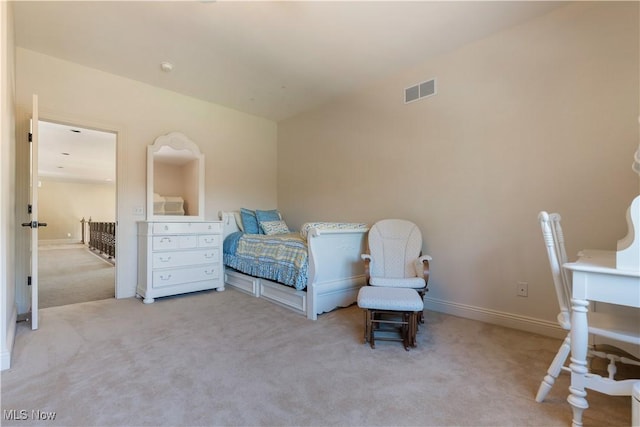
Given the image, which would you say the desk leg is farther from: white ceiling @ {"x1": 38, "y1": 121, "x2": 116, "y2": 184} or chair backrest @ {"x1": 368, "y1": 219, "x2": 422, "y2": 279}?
white ceiling @ {"x1": 38, "y1": 121, "x2": 116, "y2": 184}

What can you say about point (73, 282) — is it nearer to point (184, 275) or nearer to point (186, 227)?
point (184, 275)

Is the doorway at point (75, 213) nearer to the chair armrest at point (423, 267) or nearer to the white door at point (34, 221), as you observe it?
the white door at point (34, 221)

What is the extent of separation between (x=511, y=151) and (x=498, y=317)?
4.97 feet

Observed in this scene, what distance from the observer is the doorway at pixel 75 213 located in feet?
13.0

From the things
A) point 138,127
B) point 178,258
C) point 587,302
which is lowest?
point 178,258

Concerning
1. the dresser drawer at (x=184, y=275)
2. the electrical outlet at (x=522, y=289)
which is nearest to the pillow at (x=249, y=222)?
the dresser drawer at (x=184, y=275)

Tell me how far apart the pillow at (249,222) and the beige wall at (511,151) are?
1.65 meters

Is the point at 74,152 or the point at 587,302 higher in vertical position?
the point at 74,152

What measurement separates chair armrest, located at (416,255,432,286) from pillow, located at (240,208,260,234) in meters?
2.43

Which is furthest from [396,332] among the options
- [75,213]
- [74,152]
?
[75,213]

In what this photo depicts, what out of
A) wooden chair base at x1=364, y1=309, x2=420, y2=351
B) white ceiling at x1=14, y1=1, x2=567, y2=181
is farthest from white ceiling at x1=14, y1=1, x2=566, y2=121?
wooden chair base at x1=364, y1=309, x2=420, y2=351

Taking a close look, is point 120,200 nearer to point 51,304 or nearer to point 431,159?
point 51,304

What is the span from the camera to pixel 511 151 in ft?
8.35

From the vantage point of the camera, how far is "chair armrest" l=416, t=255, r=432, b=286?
2456mm
